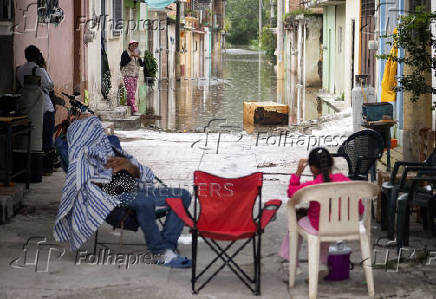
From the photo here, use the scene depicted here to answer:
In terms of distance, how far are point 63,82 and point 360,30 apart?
951cm

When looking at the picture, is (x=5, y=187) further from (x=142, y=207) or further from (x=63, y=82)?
(x=63, y=82)

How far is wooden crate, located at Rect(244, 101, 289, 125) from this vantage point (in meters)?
19.7

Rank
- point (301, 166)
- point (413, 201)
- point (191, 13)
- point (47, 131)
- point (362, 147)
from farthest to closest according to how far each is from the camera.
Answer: point (191, 13), point (47, 131), point (362, 147), point (413, 201), point (301, 166)

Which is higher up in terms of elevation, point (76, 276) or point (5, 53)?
point (5, 53)

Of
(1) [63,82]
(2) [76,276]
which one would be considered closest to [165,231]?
(2) [76,276]

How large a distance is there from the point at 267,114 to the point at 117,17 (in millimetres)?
6294

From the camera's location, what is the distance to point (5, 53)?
36.1 feet

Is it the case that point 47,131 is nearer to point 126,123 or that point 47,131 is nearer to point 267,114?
point 126,123

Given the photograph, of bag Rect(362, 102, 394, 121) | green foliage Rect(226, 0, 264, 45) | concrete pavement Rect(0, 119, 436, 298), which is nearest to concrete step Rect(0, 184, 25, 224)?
concrete pavement Rect(0, 119, 436, 298)

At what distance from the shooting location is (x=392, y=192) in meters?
7.21

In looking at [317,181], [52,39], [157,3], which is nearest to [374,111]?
[52,39]

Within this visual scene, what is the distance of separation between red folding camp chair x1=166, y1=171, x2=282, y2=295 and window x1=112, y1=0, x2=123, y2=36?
17.3m

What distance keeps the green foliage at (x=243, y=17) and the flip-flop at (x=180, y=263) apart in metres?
96.9

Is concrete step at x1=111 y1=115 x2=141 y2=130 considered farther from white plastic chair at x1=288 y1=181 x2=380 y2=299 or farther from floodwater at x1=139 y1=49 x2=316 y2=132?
white plastic chair at x1=288 y1=181 x2=380 y2=299
